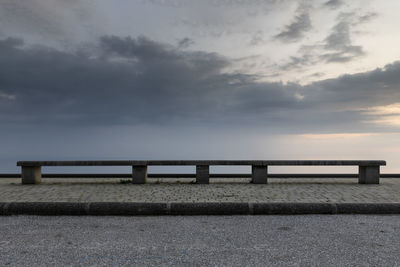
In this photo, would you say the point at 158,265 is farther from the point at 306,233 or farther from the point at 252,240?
the point at 306,233

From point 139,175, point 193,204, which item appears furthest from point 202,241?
point 139,175

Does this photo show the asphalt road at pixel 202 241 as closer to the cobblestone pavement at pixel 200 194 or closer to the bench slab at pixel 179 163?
the cobblestone pavement at pixel 200 194

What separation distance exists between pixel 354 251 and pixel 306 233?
2.91 feet

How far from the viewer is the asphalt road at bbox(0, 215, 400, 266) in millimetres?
3686

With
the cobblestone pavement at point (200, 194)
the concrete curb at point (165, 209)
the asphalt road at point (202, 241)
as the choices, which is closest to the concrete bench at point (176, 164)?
the cobblestone pavement at point (200, 194)

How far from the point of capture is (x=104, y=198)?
7102mm

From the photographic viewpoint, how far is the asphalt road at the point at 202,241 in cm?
369

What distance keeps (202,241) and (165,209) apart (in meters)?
1.86

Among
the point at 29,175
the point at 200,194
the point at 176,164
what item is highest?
the point at 176,164

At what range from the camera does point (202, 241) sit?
4.40 meters

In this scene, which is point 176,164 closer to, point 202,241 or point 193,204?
point 193,204

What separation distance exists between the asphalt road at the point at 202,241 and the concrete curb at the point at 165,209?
26 cm

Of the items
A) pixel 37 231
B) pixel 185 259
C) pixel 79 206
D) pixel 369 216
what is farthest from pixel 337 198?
pixel 37 231

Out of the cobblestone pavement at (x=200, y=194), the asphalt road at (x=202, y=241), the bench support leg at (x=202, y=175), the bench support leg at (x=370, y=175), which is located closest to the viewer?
the asphalt road at (x=202, y=241)
